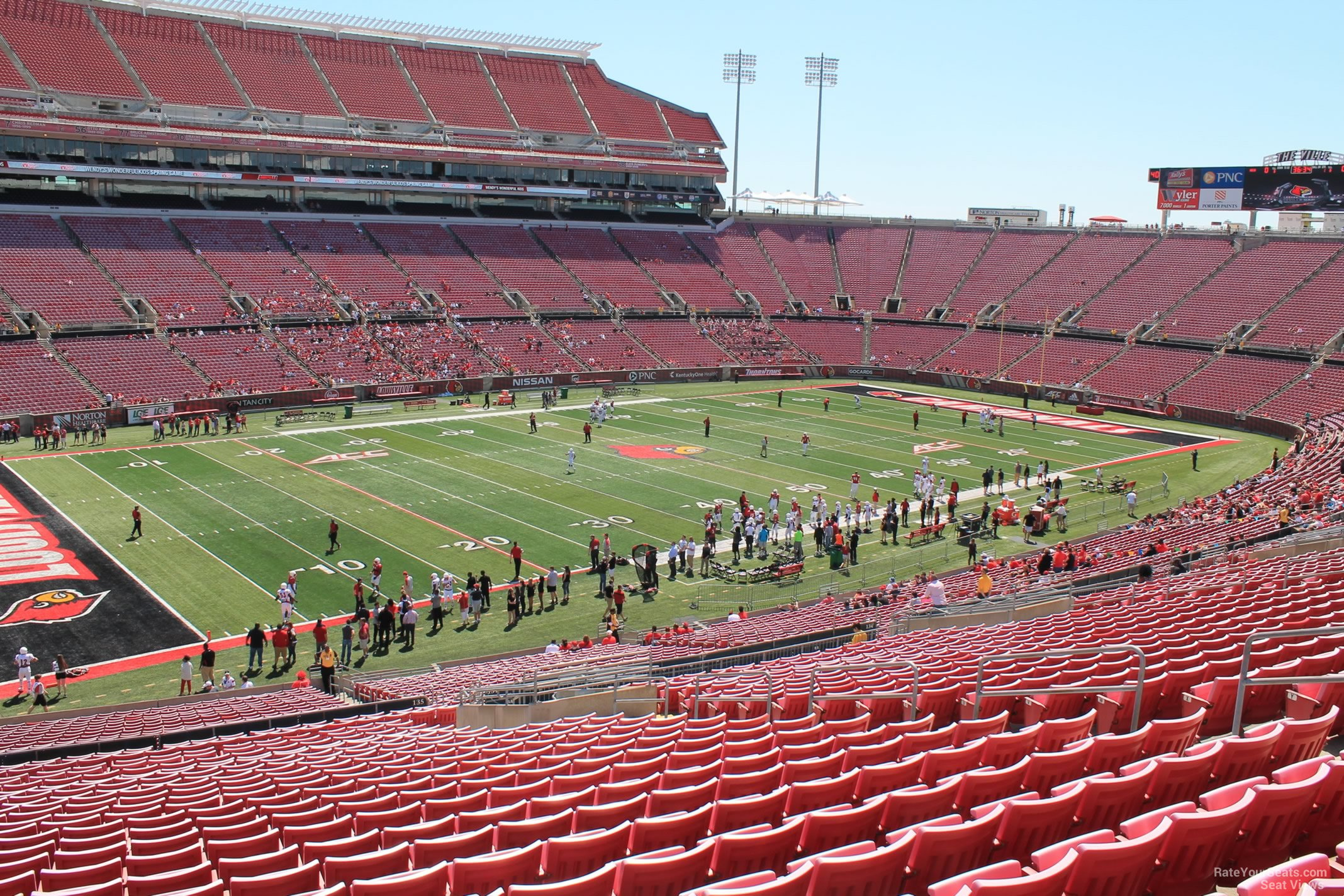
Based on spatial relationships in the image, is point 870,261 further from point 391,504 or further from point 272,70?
point 391,504

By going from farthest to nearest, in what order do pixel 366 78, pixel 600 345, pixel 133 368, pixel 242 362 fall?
pixel 366 78 → pixel 600 345 → pixel 242 362 → pixel 133 368

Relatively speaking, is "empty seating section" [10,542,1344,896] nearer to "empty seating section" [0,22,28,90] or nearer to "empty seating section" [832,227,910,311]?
"empty seating section" [0,22,28,90]

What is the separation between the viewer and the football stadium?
652 cm

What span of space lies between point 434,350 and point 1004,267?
38535 mm

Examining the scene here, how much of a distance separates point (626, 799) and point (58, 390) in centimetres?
4503

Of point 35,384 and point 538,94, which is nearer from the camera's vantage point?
point 35,384

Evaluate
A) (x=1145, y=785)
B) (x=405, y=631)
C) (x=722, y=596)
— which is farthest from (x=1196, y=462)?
(x=1145, y=785)

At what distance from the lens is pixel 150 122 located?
61344mm

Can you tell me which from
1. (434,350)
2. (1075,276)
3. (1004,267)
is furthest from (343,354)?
(1075,276)

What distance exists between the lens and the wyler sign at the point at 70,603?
22.5m

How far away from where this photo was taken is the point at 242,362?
5106cm

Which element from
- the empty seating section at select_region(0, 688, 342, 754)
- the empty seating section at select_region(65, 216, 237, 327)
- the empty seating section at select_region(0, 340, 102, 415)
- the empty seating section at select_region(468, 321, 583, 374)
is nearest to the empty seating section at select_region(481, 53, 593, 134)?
the empty seating section at select_region(468, 321, 583, 374)

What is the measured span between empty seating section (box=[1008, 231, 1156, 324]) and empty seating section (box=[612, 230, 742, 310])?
60.4 ft

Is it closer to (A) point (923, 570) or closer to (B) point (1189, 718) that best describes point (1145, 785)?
(B) point (1189, 718)
